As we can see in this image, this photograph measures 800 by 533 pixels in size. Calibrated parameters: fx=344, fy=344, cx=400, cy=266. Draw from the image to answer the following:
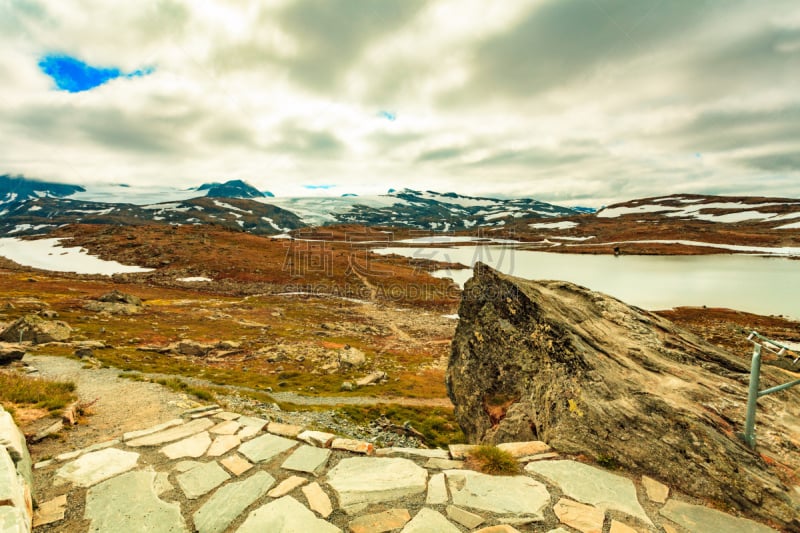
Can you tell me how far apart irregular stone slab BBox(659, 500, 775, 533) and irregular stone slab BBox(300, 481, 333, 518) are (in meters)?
5.24

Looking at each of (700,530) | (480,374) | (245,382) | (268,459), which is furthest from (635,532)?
(245,382)

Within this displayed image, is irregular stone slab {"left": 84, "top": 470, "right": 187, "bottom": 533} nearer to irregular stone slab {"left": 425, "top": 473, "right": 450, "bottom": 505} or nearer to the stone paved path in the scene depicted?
the stone paved path

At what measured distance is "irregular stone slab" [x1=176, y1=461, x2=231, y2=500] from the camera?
5945 mm

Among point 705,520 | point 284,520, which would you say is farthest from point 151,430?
point 705,520

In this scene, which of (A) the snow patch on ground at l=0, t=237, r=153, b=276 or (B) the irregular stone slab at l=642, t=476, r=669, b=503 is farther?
(A) the snow patch on ground at l=0, t=237, r=153, b=276

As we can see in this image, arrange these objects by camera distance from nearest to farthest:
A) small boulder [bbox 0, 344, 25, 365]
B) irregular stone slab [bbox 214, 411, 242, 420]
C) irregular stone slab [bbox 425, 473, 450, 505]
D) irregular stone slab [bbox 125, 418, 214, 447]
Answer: irregular stone slab [bbox 425, 473, 450, 505], irregular stone slab [bbox 125, 418, 214, 447], irregular stone slab [bbox 214, 411, 242, 420], small boulder [bbox 0, 344, 25, 365]

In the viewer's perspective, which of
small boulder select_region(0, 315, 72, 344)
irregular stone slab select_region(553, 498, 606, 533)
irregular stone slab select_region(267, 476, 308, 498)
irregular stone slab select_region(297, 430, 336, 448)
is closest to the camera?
irregular stone slab select_region(553, 498, 606, 533)

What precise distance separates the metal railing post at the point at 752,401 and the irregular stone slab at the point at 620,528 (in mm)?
3072

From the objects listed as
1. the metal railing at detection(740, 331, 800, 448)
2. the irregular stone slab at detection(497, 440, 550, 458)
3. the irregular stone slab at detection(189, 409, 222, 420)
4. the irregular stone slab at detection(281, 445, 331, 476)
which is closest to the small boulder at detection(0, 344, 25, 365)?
the irregular stone slab at detection(189, 409, 222, 420)

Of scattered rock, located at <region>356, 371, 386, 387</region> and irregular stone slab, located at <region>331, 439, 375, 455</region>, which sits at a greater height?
irregular stone slab, located at <region>331, 439, 375, 455</region>

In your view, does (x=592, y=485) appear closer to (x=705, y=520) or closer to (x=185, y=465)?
(x=705, y=520)

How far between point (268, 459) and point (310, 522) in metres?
2.20

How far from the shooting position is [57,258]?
3529 inches

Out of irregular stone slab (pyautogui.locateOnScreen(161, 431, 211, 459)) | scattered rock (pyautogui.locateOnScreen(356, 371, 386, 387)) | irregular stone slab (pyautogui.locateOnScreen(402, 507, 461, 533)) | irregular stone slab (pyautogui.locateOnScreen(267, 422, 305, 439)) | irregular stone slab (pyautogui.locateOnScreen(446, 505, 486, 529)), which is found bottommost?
scattered rock (pyautogui.locateOnScreen(356, 371, 386, 387))
